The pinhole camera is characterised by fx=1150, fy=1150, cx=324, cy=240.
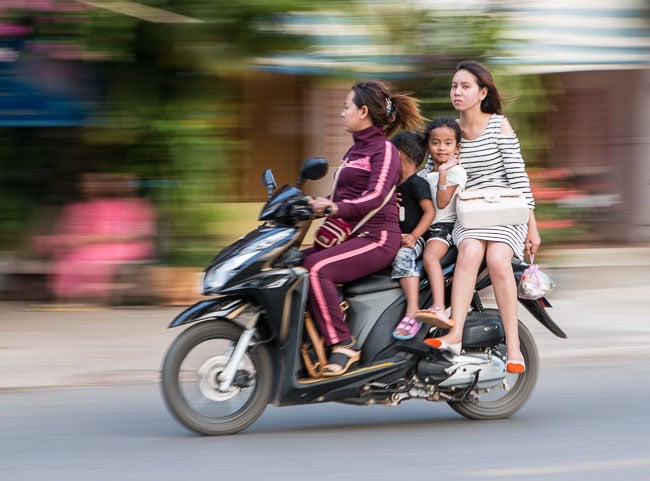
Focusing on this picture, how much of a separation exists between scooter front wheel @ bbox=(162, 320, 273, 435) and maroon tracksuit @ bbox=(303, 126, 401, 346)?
38cm

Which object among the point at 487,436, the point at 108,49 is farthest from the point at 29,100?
the point at 487,436

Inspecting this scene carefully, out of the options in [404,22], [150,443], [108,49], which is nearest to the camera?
[150,443]

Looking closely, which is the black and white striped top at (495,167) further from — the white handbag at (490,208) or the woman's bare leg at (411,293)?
the woman's bare leg at (411,293)

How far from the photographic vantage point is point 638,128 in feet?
43.4

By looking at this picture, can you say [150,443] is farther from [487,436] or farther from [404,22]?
[404,22]

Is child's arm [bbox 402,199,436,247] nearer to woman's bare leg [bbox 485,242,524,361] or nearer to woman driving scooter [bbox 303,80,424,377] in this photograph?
woman driving scooter [bbox 303,80,424,377]

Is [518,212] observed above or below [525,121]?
below

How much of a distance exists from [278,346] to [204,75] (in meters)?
4.37

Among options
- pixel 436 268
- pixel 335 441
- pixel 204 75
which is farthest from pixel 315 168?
pixel 204 75

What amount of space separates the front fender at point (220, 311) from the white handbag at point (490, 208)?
1187 millimetres

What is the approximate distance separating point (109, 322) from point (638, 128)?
700cm

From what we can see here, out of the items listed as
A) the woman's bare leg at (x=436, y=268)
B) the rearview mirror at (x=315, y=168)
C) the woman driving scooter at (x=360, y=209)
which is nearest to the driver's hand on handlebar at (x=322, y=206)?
the woman driving scooter at (x=360, y=209)

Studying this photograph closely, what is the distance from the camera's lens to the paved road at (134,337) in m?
7.59

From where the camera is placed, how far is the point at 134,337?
28.2 feet
